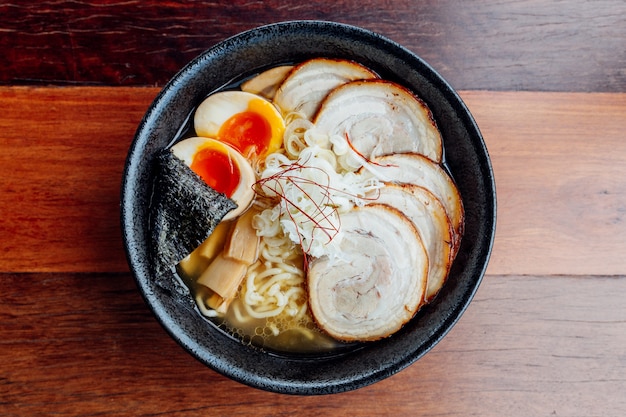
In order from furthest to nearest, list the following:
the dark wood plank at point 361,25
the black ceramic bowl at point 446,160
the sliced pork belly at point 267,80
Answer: the dark wood plank at point 361,25 → the sliced pork belly at point 267,80 → the black ceramic bowl at point 446,160

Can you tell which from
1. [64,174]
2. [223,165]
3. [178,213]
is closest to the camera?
[178,213]

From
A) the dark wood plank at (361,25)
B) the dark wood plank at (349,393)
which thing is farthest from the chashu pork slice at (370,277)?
the dark wood plank at (361,25)

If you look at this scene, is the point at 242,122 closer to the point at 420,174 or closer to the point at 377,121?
the point at 377,121

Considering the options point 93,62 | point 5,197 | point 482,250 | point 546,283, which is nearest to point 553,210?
point 546,283

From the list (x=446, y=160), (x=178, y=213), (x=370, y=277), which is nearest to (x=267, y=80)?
(x=178, y=213)

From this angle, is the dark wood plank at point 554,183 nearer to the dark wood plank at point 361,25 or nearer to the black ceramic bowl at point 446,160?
the dark wood plank at point 361,25

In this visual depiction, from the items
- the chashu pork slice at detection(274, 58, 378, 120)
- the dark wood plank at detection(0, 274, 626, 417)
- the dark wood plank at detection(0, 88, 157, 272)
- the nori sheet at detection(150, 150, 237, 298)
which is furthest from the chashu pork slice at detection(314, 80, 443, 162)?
the dark wood plank at detection(0, 88, 157, 272)

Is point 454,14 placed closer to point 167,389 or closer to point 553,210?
point 553,210
